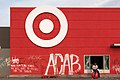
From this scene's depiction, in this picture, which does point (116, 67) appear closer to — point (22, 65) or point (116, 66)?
point (116, 66)

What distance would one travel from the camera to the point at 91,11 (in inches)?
1132

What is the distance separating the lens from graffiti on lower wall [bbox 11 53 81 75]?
28281 millimetres

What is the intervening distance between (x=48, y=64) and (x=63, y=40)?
243 cm

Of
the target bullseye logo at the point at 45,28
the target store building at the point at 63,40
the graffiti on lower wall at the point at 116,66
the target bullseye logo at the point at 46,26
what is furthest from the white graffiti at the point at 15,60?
the graffiti on lower wall at the point at 116,66

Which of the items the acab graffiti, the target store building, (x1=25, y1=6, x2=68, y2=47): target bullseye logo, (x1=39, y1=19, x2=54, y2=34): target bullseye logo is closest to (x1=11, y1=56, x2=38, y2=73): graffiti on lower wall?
the target store building

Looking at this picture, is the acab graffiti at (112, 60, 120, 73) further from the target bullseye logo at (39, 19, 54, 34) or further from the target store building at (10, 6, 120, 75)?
the target bullseye logo at (39, 19, 54, 34)

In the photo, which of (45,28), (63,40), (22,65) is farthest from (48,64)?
(45,28)

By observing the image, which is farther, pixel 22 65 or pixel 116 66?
pixel 116 66

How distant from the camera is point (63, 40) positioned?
93.5ft

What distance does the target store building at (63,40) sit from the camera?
28375 mm

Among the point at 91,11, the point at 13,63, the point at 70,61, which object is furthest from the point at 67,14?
the point at 13,63

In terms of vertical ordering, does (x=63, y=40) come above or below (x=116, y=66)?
above

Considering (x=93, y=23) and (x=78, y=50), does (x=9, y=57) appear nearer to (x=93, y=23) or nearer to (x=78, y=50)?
(x=78, y=50)

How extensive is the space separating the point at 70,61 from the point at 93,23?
12.7ft
